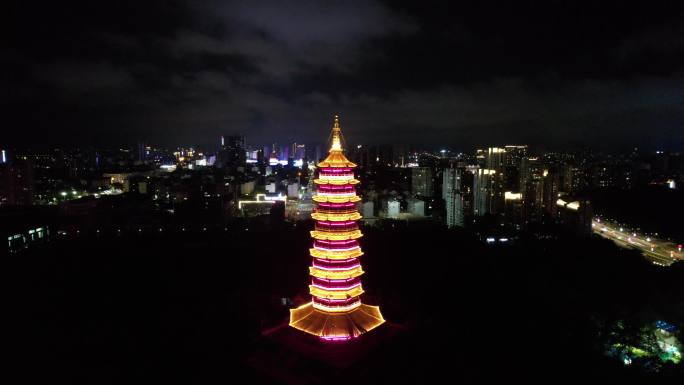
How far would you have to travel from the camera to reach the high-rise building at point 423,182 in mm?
36562

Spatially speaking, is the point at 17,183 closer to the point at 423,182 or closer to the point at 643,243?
the point at 423,182

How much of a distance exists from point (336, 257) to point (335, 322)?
61.8 inches

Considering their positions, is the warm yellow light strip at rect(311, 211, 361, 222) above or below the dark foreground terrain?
above

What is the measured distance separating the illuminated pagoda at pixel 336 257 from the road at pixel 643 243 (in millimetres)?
15410

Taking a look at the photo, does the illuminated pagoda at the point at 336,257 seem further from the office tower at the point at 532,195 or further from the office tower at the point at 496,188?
the office tower at the point at 496,188

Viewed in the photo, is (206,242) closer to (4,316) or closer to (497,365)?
(4,316)

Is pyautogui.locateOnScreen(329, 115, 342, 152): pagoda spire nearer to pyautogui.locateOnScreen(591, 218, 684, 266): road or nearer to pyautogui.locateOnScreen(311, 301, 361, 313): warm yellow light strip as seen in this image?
pyautogui.locateOnScreen(311, 301, 361, 313): warm yellow light strip

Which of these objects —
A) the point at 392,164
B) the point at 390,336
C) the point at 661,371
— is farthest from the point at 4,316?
the point at 392,164

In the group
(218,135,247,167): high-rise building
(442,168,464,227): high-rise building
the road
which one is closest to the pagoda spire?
the road

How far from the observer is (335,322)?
35.2ft

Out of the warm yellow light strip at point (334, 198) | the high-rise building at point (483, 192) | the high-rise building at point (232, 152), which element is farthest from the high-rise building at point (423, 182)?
the high-rise building at point (232, 152)

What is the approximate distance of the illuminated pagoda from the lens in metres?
10.7

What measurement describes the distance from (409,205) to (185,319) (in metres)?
22.2

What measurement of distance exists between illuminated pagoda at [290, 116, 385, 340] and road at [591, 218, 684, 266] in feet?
50.6
